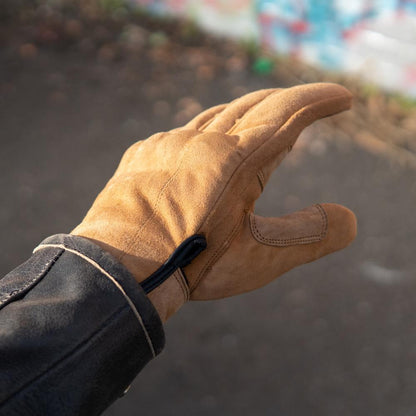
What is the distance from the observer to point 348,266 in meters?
2.39

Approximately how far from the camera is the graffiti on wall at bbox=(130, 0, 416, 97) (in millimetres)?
3293

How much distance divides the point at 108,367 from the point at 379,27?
318cm

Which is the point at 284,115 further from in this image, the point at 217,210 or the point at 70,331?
the point at 70,331

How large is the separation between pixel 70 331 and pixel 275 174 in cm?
210

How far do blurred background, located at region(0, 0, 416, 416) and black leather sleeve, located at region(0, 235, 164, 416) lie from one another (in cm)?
108

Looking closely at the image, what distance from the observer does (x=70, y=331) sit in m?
A: 0.85

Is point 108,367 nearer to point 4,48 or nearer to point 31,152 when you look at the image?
point 31,152

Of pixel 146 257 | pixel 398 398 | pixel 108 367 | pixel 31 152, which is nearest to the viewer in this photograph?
pixel 108 367

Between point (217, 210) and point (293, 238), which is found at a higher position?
point (217, 210)

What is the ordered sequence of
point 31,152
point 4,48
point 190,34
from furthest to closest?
1. point 190,34
2. point 4,48
3. point 31,152

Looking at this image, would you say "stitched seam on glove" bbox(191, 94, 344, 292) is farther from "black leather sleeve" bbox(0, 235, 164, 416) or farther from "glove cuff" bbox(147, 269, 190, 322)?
"black leather sleeve" bbox(0, 235, 164, 416)

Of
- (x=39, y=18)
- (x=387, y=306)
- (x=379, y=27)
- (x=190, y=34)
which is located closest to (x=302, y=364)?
(x=387, y=306)

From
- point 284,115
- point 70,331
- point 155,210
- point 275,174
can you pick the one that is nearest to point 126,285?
point 70,331

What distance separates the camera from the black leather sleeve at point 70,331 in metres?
0.79
